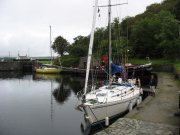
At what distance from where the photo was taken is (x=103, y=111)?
30.6ft

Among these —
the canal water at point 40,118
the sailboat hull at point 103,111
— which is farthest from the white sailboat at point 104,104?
the canal water at point 40,118

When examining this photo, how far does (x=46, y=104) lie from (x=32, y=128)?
503cm

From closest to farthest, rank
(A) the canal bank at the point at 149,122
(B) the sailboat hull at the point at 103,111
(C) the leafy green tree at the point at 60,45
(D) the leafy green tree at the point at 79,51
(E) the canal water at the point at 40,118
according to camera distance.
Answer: (A) the canal bank at the point at 149,122 → (B) the sailboat hull at the point at 103,111 → (E) the canal water at the point at 40,118 → (D) the leafy green tree at the point at 79,51 → (C) the leafy green tree at the point at 60,45

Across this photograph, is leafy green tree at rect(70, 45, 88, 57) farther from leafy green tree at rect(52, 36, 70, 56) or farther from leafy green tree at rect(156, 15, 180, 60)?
leafy green tree at rect(156, 15, 180, 60)

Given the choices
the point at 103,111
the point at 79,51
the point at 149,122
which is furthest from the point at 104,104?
the point at 79,51

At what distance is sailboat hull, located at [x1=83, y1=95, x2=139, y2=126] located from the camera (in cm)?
878

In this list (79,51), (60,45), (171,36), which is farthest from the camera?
(60,45)

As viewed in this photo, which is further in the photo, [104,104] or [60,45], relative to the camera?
[60,45]

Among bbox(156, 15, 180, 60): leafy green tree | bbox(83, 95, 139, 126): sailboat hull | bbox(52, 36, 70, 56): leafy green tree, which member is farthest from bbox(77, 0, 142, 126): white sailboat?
bbox(52, 36, 70, 56): leafy green tree

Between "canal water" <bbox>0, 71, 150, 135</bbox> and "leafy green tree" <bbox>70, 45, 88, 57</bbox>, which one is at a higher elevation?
"leafy green tree" <bbox>70, 45, 88, 57</bbox>

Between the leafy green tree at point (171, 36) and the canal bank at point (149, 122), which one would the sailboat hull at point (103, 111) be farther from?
the leafy green tree at point (171, 36)

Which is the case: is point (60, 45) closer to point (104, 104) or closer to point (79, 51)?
point (79, 51)

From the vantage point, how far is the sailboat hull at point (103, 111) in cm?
878

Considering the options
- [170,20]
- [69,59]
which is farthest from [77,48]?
[170,20]
